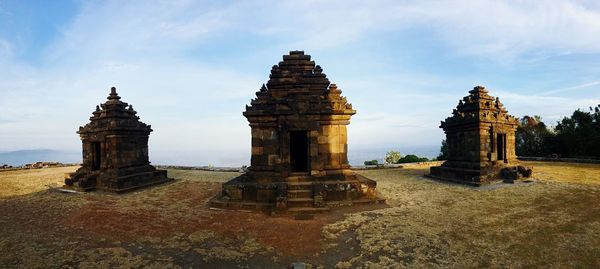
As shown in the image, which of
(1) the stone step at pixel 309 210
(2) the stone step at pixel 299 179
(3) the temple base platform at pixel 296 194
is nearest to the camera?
(1) the stone step at pixel 309 210

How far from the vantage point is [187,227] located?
8.25m

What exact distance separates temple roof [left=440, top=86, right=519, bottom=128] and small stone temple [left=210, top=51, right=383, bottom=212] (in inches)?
293

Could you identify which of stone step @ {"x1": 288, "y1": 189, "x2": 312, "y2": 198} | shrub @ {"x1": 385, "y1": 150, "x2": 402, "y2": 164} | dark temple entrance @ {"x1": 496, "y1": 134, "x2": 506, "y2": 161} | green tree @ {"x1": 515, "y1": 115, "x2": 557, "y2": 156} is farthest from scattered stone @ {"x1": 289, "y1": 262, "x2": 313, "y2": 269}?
green tree @ {"x1": 515, "y1": 115, "x2": 557, "y2": 156}

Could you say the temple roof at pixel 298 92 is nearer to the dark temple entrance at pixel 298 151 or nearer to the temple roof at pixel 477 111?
the dark temple entrance at pixel 298 151

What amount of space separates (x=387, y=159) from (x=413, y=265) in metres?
23.8

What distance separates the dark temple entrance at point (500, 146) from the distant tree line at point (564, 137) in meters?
12.5

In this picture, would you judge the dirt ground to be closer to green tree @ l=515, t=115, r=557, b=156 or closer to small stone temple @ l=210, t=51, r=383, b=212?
small stone temple @ l=210, t=51, r=383, b=212

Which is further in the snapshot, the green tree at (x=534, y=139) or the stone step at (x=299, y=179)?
the green tree at (x=534, y=139)

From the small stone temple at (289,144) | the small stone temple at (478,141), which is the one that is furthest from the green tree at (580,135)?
the small stone temple at (289,144)

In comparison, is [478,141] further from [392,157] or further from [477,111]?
[392,157]

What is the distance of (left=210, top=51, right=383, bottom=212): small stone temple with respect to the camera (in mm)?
10523

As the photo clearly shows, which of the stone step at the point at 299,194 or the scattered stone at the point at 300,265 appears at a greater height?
the stone step at the point at 299,194

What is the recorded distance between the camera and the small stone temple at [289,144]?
10523mm

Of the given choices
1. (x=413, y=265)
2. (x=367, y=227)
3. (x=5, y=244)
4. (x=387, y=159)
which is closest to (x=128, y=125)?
(x=5, y=244)
